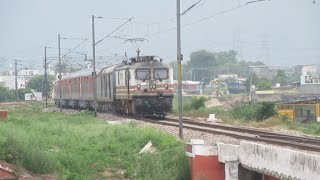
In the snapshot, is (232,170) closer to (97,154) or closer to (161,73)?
(97,154)

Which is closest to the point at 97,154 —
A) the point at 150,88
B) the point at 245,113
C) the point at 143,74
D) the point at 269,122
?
the point at 269,122

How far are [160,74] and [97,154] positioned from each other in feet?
50.5

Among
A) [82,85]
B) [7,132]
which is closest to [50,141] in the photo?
[7,132]

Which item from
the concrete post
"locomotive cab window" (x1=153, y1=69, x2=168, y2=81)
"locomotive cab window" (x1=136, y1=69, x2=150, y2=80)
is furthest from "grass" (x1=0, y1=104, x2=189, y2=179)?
"locomotive cab window" (x1=153, y1=69, x2=168, y2=81)

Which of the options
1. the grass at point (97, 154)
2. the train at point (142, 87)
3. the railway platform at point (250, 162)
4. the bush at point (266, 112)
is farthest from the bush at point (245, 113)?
the railway platform at point (250, 162)

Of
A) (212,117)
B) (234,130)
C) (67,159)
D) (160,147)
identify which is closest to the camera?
(67,159)

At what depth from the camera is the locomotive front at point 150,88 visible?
32.8 m

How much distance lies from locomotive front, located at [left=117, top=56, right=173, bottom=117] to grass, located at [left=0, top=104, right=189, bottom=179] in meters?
10.0

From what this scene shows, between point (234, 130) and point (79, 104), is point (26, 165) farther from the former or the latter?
point (79, 104)

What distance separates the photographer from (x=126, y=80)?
33906 millimetres

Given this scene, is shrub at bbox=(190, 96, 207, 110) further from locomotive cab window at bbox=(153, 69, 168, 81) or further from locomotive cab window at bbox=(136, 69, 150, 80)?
locomotive cab window at bbox=(136, 69, 150, 80)

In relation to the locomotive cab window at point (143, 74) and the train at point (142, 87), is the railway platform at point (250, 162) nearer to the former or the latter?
the train at point (142, 87)

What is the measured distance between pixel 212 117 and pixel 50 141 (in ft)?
47.3

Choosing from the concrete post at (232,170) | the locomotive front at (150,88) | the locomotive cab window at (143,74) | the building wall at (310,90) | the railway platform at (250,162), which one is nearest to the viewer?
the railway platform at (250,162)
